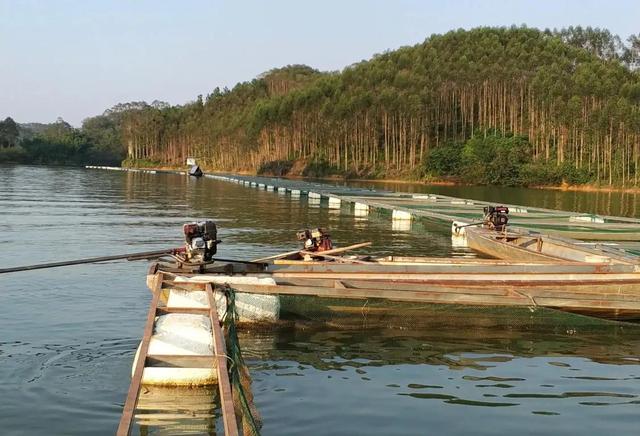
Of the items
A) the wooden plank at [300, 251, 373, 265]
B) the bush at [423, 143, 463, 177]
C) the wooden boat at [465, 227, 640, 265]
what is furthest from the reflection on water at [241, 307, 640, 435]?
the bush at [423, 143, 463, 177]

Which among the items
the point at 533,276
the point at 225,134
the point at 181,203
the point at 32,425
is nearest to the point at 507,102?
the point at 225,134

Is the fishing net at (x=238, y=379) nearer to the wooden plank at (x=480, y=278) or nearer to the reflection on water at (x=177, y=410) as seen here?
the reflection on water at (x=177, y=410)

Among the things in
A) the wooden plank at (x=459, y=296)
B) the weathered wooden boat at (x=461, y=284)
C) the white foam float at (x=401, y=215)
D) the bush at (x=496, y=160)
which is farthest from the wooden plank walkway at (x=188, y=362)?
the bush at (x=496, y=160)

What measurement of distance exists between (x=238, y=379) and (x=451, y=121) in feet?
293

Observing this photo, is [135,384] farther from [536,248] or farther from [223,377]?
[536,248]

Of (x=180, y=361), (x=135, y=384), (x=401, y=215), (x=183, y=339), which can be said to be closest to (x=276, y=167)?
(x=401, y=215)

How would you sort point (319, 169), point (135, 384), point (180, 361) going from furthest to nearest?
point (319, 169) < point (180, 361) < point (135, 384)

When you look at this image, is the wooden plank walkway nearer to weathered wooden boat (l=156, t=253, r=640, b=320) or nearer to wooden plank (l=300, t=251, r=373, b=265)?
weathered wooden boat (l=156, t=253, r=640, b=320)

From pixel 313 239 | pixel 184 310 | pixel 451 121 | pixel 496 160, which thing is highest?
pixel 451 121

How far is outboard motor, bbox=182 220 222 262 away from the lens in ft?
36.5

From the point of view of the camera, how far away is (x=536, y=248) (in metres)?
18.1

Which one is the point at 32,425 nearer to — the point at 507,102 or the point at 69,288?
the point at 69,288

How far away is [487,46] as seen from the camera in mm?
112562

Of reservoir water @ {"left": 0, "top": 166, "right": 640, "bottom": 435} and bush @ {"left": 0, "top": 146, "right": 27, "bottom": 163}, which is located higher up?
bush @ {"left": 0, "top": 146, "right": 27, "bottom": 163}
